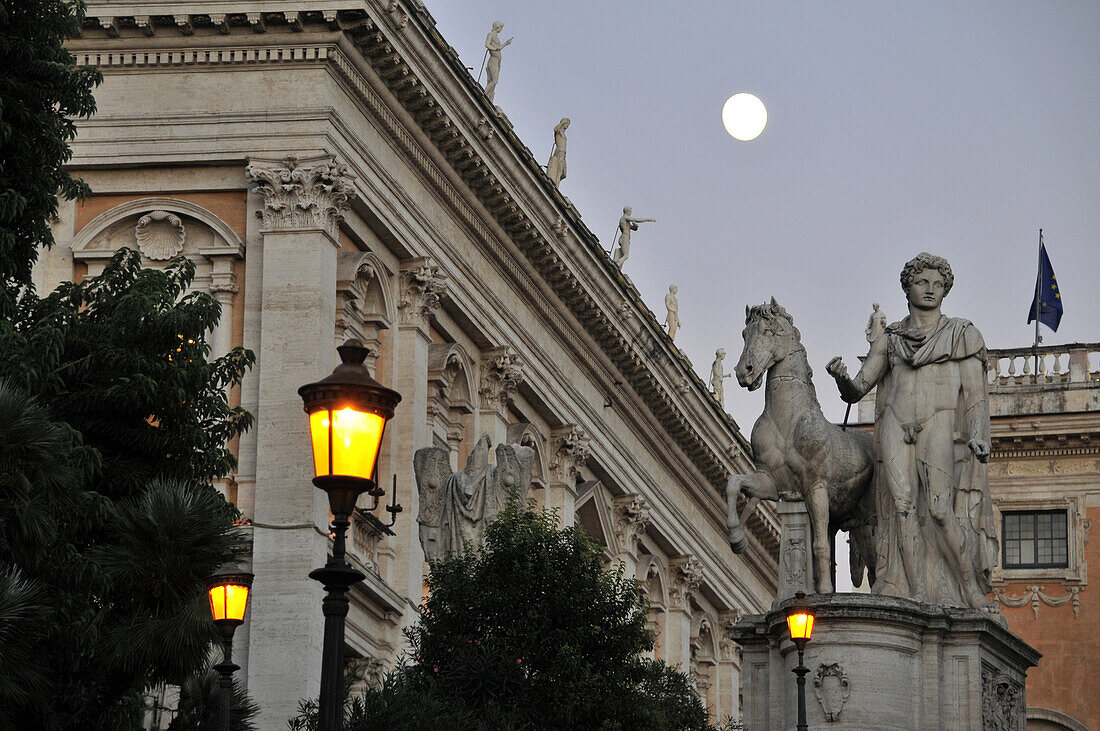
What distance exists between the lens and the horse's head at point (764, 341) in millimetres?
21109

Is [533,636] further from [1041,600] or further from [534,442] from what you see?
[1041,600]

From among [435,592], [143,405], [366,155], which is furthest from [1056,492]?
[143,405]

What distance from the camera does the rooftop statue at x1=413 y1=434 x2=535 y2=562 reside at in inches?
1129

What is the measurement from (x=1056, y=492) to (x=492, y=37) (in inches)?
880

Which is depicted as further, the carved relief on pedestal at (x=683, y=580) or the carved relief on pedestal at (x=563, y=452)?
the carved relief on pedestal at (x=683, y=580)

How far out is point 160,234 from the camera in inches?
1462

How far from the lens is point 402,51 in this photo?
1519 inches

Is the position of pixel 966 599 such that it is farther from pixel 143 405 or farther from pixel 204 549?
pixel 143 405

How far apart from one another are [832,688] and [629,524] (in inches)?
1396

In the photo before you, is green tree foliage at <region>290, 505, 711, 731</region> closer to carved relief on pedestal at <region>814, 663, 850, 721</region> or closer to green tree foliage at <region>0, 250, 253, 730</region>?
green tree foliage at <region>0, 250, 253, 730</region>

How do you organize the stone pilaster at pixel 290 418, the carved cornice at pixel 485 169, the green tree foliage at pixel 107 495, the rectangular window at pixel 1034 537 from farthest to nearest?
the rectangular window at pixel 1034 537, the carved cornice at pixel 485 169, the stone pilaster at pixel 290 418, the green tree foliage at pixel 107 495

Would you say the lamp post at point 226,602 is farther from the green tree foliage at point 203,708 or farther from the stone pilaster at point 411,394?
the stone pilaster at point 411,394

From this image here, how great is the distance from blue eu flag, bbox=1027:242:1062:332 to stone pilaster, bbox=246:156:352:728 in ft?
107

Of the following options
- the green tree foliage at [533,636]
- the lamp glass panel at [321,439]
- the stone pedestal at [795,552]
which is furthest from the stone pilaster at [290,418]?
the lamp glass panel at [321,439]
